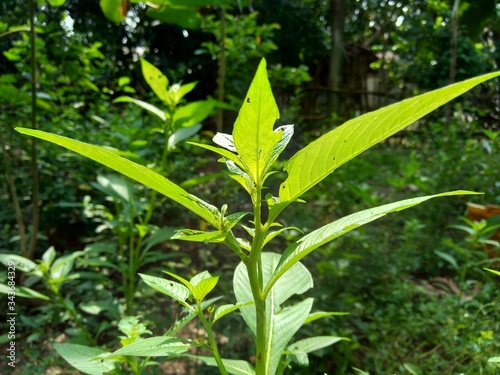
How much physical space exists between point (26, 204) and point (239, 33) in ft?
4.77

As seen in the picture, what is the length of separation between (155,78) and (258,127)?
0.86m

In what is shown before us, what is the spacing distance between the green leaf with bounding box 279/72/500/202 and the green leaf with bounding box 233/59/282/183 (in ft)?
0.10

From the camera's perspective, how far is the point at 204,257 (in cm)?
171

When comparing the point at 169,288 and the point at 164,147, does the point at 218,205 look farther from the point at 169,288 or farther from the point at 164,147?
the point at 169,288

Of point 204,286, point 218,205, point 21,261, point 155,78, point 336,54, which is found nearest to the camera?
point 204,286

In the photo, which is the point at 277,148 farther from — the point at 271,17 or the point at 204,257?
the point at 271,17

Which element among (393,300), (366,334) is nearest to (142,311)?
(366,334)

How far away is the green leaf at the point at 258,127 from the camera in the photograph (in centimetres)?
41

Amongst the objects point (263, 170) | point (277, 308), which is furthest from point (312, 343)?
point (263, 170)

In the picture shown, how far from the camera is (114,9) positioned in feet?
4.95

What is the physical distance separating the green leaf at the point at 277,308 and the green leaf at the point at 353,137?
23 cm

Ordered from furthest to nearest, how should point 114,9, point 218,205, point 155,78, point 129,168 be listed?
point 218,205 → point 114,9 → point 155,78 → point 129,168

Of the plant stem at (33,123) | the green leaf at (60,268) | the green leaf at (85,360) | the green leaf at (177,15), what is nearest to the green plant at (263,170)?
the green leaf at (85,360)

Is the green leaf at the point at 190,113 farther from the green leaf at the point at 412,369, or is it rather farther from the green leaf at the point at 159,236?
the green leaf at the point at 412,369
